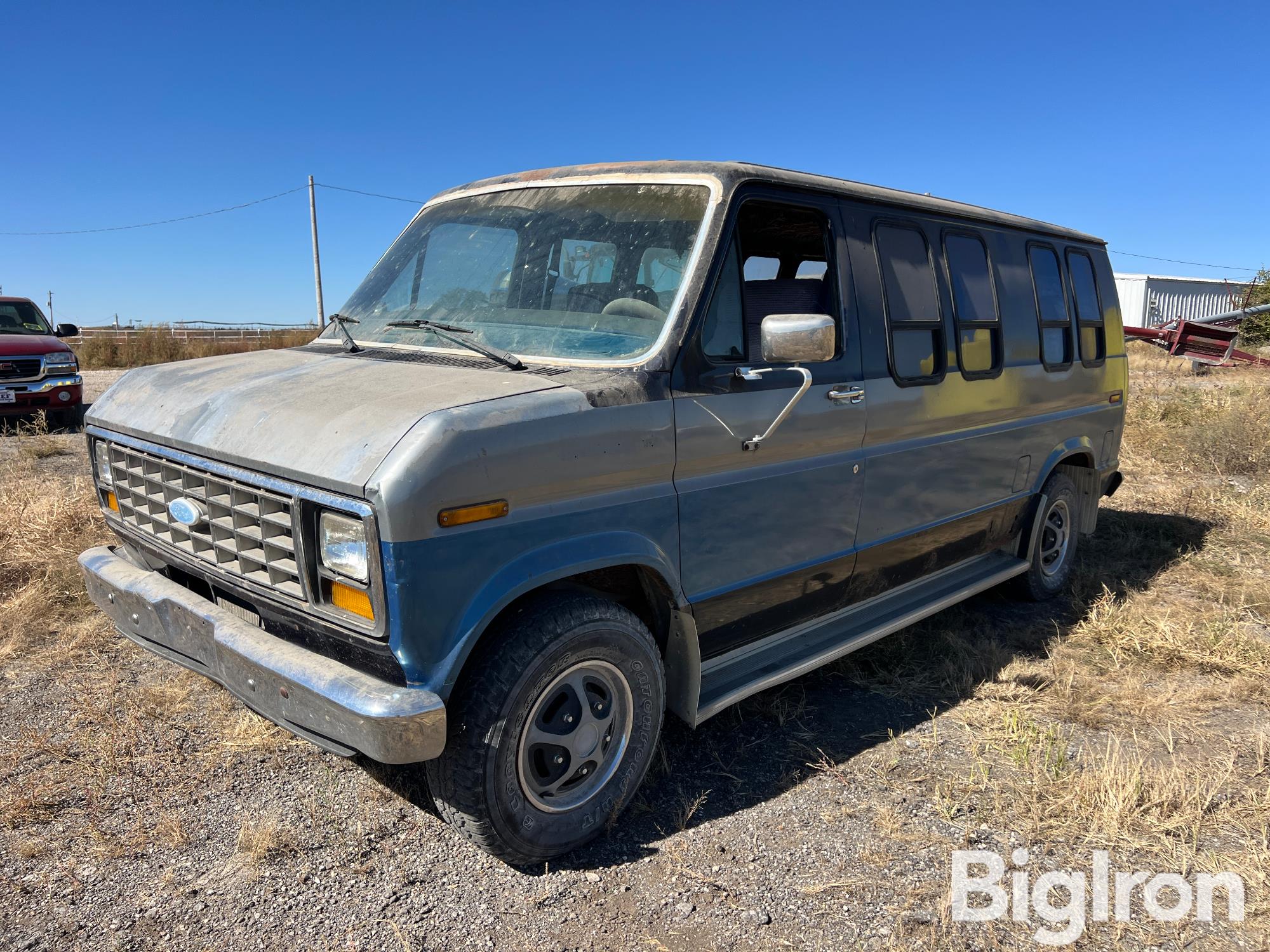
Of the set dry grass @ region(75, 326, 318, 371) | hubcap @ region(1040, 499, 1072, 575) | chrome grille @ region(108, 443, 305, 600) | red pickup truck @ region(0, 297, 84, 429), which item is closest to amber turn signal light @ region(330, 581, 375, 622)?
chrome grille @ region(108, 443, 305, 600)

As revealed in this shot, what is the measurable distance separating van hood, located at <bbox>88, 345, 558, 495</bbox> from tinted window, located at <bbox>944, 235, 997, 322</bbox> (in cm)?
256

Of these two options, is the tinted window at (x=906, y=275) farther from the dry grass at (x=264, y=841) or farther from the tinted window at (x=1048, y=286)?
the dry grass at (x=264, y=841)

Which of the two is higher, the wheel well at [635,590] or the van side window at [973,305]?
the van side window at [973,305]

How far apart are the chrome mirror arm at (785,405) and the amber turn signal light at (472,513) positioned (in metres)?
1.04

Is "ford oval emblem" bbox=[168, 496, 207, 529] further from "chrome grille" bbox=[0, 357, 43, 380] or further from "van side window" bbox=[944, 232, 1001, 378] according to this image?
"chrome grille" bbox=[0, 357, 43, 380]

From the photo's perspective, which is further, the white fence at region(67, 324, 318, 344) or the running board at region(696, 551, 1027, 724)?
the white fence at region(67, 324, 318, 344)

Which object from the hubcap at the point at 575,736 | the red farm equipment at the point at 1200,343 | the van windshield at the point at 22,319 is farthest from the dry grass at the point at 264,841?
the red farm equipment at the point at 1200,343

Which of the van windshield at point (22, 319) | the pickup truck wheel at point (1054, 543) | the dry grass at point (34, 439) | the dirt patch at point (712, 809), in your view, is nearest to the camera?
the dirt patch at point (712, 809)

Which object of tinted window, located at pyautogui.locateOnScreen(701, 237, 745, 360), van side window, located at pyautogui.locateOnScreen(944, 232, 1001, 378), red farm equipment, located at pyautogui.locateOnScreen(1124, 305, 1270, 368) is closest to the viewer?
tinted window, located at pyautogui.locateOnScreen(701, 237, 745, 360)

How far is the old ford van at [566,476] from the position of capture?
8.20 ft

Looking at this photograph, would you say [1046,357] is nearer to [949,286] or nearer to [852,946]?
[949,286]

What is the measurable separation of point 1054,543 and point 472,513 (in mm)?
4626

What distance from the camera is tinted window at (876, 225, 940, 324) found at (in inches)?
157

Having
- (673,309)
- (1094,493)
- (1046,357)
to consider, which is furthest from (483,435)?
(1094,493)
